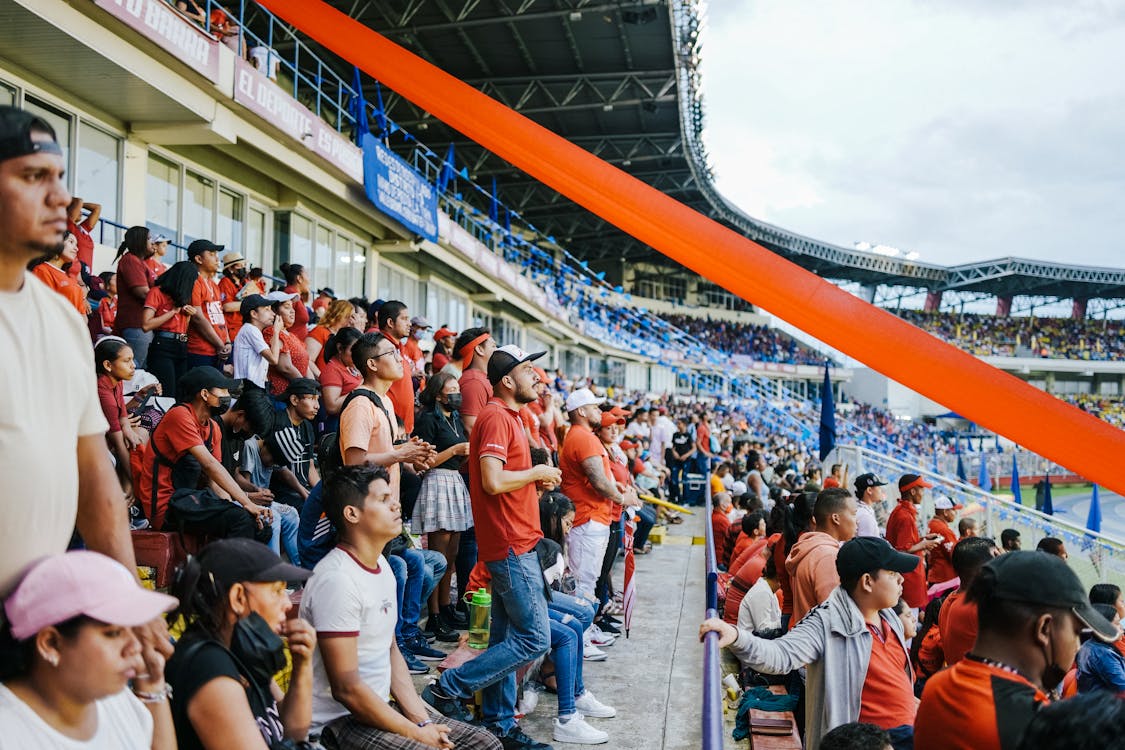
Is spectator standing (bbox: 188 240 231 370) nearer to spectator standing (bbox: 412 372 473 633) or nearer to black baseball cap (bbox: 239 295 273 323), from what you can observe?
black baseball cap (bbox: 239 295 273 323)

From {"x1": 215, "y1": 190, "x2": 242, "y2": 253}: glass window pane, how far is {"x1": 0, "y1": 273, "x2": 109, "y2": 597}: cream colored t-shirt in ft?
39.5

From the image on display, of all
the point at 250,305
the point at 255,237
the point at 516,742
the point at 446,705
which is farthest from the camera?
the point at 255,237

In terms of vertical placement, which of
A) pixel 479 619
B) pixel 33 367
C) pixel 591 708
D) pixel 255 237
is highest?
pixel 255 237

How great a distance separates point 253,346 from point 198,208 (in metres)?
6.84

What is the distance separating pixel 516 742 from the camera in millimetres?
4254

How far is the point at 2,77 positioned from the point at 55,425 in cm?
896

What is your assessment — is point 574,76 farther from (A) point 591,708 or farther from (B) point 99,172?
(A) point 591,708

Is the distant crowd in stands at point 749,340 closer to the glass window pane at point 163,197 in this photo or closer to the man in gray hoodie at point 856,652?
the glass window pane at point 163,197

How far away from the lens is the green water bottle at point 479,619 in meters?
5.08

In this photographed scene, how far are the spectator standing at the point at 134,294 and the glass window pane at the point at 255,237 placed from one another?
7298 millimetres

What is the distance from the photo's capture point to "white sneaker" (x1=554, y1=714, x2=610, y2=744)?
459 cm

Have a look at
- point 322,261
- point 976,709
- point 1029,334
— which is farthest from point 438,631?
point 1029,334

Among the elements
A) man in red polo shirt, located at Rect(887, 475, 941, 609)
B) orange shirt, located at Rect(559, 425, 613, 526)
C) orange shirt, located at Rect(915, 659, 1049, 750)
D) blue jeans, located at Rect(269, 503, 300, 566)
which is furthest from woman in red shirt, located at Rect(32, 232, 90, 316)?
man in red polo shirt, located at Rect(887, 475, 941, 609)

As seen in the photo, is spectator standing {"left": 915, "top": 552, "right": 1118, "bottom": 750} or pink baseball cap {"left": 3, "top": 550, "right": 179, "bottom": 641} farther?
spectator standing {"left": 915, "top": 552, "right": 1118, "bottom": 750}
